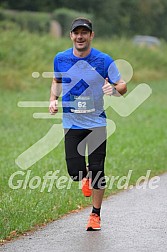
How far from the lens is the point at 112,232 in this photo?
7629mm

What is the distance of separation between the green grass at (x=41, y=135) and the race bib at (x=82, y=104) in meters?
1.27

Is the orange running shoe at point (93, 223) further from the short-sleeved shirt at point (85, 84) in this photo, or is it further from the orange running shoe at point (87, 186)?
the short-sleeved shirt at point (85, 84)

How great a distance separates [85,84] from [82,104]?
20 cm

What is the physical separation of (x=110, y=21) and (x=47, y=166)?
49345 mm

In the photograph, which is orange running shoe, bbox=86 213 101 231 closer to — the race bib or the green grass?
the green grass

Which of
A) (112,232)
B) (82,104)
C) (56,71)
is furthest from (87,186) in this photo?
(56,71)

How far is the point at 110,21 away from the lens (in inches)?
2379

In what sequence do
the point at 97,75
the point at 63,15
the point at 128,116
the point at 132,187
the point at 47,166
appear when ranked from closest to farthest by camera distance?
the point at 97,75 → the point at 132,187 → the point at 47,166 → the point at 128,116 → the point at 63,15

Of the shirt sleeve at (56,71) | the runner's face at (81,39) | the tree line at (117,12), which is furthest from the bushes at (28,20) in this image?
the runner's face at (81,39)

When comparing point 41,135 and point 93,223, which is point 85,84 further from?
point 41,135

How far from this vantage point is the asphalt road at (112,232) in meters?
6.96

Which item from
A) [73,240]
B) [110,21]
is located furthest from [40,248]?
[110,21]

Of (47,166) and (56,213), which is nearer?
(56,213)

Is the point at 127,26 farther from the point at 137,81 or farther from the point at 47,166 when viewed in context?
the point at 47,166
